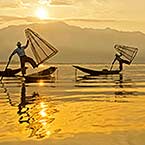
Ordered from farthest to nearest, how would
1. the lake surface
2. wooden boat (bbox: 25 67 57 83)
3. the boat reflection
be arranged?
wooden boat (bbox: 25 67 57 83) → the boat reflection → the lake surface

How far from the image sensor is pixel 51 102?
69.7 ft

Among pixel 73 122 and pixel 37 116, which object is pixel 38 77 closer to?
pixel 37 116

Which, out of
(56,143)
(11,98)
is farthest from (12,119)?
(11,98)

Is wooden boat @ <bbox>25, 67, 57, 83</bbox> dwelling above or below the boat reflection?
above

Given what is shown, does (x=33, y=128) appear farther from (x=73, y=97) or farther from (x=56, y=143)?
(x=73, y=97)

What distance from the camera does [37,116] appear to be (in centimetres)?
1588

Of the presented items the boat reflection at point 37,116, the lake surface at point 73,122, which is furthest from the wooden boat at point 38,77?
the lake surface at point 73,122

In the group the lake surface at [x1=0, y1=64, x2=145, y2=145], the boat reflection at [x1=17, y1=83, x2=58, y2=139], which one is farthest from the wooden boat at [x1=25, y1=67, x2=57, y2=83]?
the lake surface at [x1=0, y1=64, x2=145, y2=145]

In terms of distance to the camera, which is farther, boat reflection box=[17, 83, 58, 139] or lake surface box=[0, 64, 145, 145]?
boat reflection box=[17, 83, 58, 139]

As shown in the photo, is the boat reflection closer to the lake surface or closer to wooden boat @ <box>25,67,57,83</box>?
the lake surface

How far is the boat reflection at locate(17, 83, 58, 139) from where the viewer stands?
13029 mm

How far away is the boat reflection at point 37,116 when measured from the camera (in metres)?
13.0

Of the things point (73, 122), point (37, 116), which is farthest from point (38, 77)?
point (73, 122)

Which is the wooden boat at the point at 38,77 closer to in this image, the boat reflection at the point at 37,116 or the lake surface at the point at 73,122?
the boat reflection at the point at 37,116
